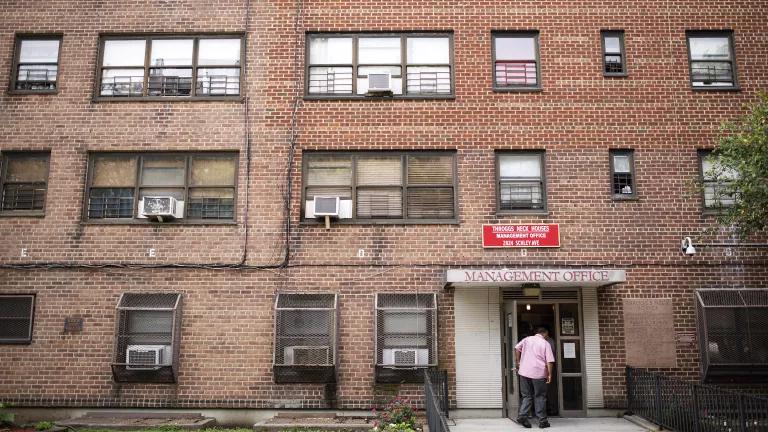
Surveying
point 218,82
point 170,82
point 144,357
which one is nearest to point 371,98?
point 218,82

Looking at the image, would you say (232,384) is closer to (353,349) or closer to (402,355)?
(353,349)

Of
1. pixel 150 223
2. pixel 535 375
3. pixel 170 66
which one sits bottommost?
pixel 535 375

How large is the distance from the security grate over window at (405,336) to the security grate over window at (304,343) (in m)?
0.92

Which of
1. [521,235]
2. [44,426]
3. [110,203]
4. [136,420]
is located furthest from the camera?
[110,203]

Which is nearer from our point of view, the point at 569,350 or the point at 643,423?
the point at 643,423

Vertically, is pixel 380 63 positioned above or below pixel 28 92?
above

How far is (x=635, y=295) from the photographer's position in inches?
508

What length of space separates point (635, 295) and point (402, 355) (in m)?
4.80

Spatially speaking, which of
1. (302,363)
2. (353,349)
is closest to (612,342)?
(353,349)

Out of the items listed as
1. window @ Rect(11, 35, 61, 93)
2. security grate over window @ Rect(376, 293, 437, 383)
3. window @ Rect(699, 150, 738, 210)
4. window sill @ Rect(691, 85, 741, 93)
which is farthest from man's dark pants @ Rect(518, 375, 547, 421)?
window @ Rect(11, 35, 61, 93)

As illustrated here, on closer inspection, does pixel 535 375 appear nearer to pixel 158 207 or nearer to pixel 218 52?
pixel 158 207

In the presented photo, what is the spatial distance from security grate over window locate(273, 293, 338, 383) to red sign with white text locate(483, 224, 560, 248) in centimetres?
336

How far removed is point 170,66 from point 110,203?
125 inches

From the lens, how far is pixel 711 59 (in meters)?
13.9
